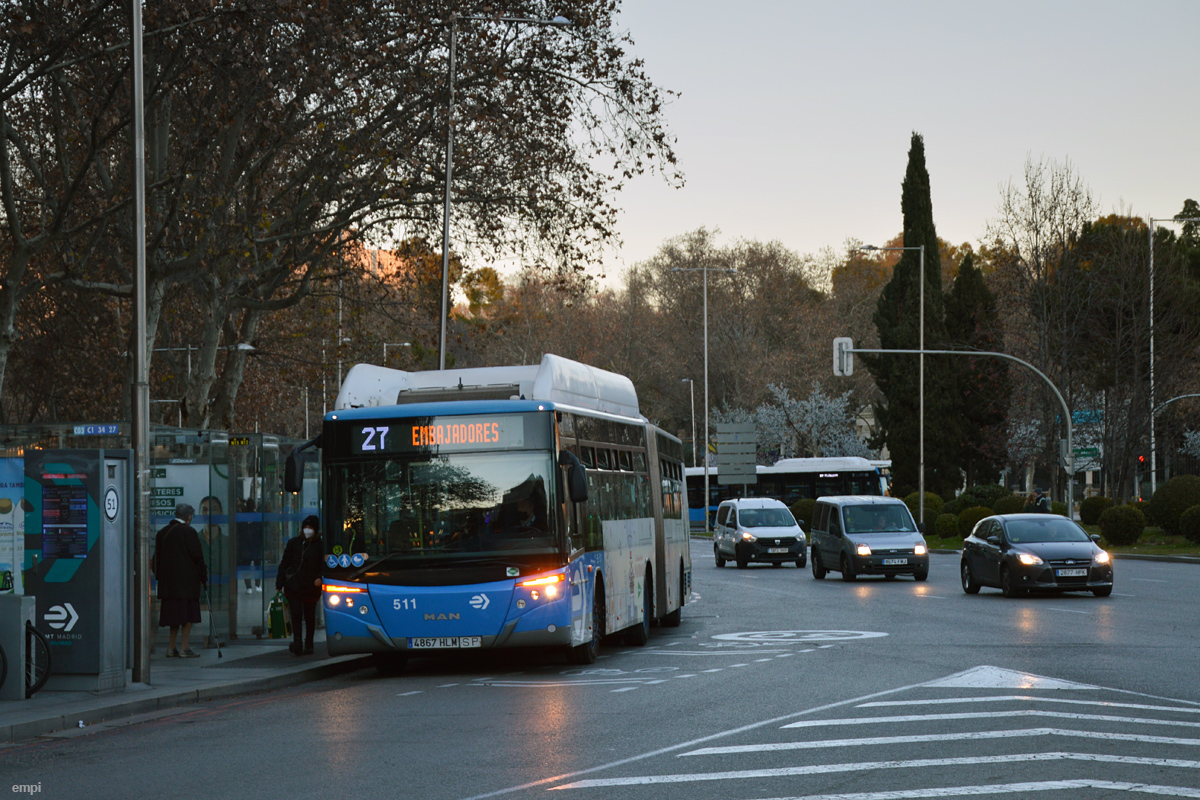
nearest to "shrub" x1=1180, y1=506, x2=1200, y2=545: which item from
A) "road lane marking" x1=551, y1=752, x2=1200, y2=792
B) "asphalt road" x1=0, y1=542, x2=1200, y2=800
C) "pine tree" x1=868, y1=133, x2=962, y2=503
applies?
"pine tree" x1=868, y1=133, x2=962, y2=503

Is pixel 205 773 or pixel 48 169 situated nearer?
pixel 205 773

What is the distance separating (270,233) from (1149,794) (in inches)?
1033

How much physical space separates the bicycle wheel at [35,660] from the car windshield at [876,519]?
22917 mm

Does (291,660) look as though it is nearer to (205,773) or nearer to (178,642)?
(178,642)

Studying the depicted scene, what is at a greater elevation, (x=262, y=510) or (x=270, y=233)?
(x=270, y=233)

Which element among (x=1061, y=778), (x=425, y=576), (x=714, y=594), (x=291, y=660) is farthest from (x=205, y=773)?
(x=714, y=594)

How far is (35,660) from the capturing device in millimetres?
13961

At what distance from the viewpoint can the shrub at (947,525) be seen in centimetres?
5666

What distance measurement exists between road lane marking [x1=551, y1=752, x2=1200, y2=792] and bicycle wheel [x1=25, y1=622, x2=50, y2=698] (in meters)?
6.90

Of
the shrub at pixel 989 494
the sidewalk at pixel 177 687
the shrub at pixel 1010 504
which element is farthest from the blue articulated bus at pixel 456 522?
the shrub at pixel 989 494

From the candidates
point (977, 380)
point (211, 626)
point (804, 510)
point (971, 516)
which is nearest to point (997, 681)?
point (211, 626)

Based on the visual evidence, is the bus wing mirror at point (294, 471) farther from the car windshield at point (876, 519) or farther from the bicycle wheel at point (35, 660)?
the car windshield at point (876, 519)

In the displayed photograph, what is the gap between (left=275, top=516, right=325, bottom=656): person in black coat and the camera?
1828 centimetres

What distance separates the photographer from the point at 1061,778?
336 inches
